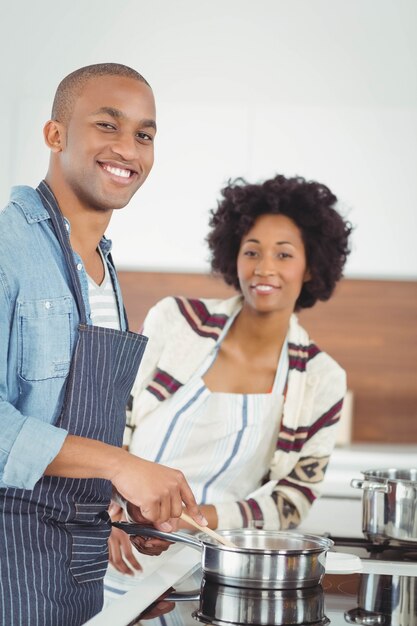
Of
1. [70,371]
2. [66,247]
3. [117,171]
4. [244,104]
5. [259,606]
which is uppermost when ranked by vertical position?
[244,104]

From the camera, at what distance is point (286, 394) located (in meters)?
1.97

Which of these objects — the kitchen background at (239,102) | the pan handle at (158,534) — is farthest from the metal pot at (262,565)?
the kitchen background at (239,102)

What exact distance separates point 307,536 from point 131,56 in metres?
2.47

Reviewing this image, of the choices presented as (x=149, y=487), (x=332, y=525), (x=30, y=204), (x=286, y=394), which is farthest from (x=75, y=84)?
(x=332, y=525)

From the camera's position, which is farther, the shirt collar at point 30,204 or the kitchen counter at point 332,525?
the shirt collar at point 30,204

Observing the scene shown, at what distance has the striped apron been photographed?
1158 millimetres

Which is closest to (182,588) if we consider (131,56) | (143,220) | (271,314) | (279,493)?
(279,493)

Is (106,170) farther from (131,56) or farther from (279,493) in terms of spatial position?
(131,56)

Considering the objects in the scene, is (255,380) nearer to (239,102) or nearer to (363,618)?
(363,618)

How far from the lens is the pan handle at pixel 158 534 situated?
120 centimetres

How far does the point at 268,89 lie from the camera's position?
3373 millimetres

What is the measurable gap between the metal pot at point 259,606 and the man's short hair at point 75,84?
24.4 inches

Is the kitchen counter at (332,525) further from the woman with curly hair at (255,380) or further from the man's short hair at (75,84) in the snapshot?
the man's short hair at (75,84)

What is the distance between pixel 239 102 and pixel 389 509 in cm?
220
